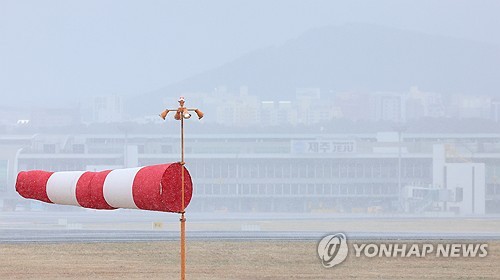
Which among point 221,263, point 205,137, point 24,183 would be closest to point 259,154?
point 205,137

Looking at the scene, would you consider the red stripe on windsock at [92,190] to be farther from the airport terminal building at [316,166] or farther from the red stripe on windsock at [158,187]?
the airport terminal building at [316,166]

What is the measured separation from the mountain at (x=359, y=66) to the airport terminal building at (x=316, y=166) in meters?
13.4

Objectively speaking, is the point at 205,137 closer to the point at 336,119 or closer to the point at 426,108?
the point at 336,119

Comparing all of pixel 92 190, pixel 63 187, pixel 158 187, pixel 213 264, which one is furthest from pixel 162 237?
pixel 158 187

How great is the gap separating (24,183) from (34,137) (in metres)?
89.5

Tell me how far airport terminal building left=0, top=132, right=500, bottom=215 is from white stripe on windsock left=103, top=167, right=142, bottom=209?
276 feet

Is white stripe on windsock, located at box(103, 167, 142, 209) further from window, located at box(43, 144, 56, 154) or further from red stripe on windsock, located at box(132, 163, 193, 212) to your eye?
window, located at box(43, 144, 56, 154)

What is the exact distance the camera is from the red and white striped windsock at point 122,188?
11102mm

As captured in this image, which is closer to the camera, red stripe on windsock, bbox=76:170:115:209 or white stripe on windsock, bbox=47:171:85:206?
red stripe on windsock, bbox=76:170:115:209

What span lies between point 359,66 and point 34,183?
112194 millimetres

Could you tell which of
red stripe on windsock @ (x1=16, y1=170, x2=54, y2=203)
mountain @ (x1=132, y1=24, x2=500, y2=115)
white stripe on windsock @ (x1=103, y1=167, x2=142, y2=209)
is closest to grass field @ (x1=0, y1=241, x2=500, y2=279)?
red stripe on windsock @ (x1=16, y1=170, x2=54, y2=203)

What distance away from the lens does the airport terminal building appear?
97.3 m

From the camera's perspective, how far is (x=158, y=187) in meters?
11.0

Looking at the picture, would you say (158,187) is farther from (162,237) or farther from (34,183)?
(162,237)
